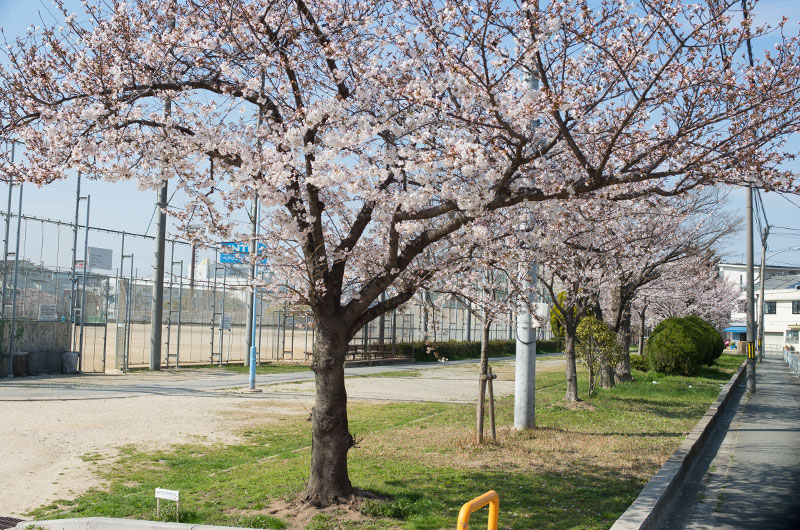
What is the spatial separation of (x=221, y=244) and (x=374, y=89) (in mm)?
2491

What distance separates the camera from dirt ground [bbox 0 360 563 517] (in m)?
7.90

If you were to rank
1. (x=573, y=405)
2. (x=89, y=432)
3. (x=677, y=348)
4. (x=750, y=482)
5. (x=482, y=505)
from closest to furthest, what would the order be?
(x=482, y=505)
(x=750, y=482)
(x=89, y=432)
(x=573, y=405)
(x=677, y=348)

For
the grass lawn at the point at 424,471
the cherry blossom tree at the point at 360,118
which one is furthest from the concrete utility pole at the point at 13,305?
the cherry blossom tree at the point at 360,118

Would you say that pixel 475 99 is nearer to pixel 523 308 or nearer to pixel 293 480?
pixel 293 480

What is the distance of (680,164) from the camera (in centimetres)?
680

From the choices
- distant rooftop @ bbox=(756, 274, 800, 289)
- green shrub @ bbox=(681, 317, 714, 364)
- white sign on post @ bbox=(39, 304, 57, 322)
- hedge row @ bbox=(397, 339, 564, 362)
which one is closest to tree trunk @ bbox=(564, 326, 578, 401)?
green shrub @ bbox=(681, 317, 714, 364)

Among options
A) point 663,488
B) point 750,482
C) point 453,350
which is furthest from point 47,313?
point 453,350

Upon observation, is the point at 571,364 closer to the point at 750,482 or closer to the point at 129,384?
the point at 750,482

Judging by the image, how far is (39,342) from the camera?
21734 mm

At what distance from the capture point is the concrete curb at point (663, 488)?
6.24 m

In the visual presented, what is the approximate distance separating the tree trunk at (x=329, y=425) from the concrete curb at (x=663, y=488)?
2607 mm

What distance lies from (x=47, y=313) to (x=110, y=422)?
11.6m

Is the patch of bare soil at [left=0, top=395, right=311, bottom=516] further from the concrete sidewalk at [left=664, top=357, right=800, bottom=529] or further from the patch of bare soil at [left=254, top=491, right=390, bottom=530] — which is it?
the concrete sidewalk at [left=664, top=357, right=800, bottom=529]

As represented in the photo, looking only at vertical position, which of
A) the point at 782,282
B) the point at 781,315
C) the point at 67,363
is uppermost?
the point at 782,282
